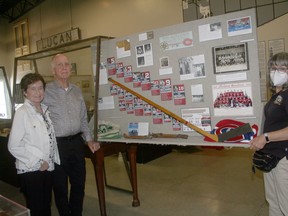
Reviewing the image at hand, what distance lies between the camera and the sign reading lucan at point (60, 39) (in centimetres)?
780

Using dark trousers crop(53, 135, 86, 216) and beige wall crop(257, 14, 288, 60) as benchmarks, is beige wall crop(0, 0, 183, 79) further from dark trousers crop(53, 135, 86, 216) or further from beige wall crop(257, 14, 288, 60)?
dark trousers crop(53, 135, 86, 216)

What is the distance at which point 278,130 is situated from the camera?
1711 mm

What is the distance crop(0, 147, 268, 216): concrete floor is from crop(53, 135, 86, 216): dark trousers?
536 mm

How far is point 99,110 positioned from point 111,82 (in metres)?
0.32

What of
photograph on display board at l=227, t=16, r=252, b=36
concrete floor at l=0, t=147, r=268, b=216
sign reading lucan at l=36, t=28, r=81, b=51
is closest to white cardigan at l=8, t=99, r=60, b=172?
concrete floor at l=0, t=147, r=268, b=216

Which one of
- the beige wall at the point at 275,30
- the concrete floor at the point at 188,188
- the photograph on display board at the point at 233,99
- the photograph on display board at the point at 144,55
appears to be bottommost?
the concrete floor at the point at 188,188

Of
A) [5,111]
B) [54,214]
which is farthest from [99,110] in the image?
[5,111]

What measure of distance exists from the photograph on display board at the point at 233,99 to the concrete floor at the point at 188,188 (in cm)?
118

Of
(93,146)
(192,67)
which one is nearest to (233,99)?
(192,67)

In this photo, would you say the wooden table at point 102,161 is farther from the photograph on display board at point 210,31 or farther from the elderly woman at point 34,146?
the photograph on display board at point 210,31

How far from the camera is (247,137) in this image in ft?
6.43

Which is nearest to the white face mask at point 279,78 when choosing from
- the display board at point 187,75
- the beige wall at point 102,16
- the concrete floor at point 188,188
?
the display board at point 187,75

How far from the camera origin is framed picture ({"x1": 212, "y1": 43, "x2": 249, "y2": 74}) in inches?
77.4

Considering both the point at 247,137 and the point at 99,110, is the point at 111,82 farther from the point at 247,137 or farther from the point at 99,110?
the point at 247,137
